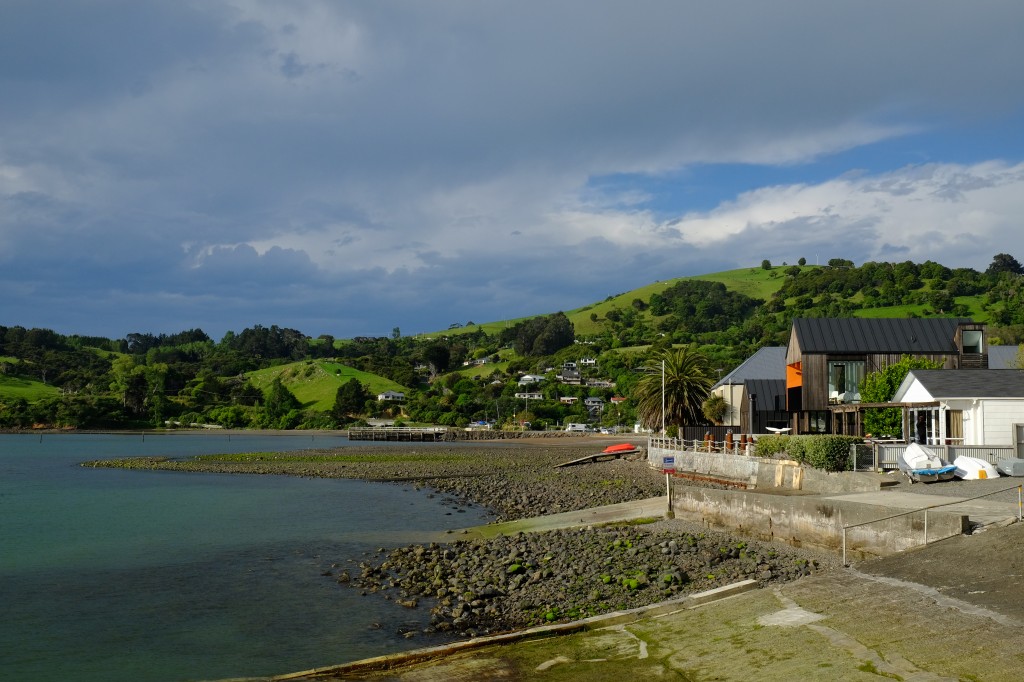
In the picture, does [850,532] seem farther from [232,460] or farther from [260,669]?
[232,460]

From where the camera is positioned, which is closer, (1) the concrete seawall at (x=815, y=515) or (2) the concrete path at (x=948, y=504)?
(1) the concrete seawall at (x=815, y=515)

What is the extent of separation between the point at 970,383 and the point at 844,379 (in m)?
15.6

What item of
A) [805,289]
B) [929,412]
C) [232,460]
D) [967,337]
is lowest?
[232,460]

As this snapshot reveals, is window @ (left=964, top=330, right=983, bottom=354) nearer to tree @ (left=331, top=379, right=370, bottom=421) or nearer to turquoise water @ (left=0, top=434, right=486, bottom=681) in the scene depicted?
turquoise water @ (left=0, top=434, right=486, bottom=681)

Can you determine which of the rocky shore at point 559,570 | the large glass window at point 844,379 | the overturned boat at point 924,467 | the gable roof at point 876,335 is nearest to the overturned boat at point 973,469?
the overturned boat at point 924,467

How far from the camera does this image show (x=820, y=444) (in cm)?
2784

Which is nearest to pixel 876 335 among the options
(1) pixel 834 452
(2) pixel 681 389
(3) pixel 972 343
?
(3) pixel 972 343

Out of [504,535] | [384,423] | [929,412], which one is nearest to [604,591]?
[504,535]

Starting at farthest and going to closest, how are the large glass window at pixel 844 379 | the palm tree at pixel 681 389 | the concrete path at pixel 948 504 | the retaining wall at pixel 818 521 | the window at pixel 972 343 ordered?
the palm tree at pixel 681 389 < the window at pixel 972 343 < the large glass window at pixel 844 379 < the concrete path at pixel 948 504 < the retaining wall at pixel 818 521

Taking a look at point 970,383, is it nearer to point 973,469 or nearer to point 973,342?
point 973,469

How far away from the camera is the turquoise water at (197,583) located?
629 inches

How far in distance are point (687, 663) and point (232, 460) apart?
74.4 m

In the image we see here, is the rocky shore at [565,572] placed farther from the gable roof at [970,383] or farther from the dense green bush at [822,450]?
the gable roof at [970,383]

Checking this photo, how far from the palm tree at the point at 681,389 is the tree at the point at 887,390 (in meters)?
13.4
